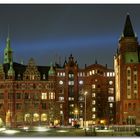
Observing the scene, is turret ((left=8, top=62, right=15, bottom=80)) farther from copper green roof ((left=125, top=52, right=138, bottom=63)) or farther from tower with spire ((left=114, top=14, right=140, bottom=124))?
copper green roof ((left=125, top=52, right=138, bottom=63))

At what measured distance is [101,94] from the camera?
59.5 m

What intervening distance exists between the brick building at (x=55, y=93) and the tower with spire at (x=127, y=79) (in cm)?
Answer: 256

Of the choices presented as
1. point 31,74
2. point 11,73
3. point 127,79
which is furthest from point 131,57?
point 11,73

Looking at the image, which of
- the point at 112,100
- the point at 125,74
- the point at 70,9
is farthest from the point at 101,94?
A: the point at 70,9

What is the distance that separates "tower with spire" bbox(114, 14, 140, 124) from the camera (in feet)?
173

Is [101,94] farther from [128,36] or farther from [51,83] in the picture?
[128,36]

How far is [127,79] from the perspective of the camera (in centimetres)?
5453

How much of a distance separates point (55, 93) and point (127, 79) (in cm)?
953

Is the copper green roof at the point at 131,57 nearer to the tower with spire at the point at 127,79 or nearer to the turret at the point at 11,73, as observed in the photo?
the tower with spire at the point at 127,79

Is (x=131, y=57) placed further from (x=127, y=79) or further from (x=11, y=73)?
(x=11, y=73)

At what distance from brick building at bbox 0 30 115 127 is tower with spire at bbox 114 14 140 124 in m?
2.56

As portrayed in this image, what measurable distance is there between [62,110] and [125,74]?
9.33 m

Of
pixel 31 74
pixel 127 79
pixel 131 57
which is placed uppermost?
pixel 131 57

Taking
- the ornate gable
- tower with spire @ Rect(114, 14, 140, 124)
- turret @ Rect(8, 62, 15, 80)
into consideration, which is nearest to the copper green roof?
tower with spire @ Rect(114, 14, 140, 124)
